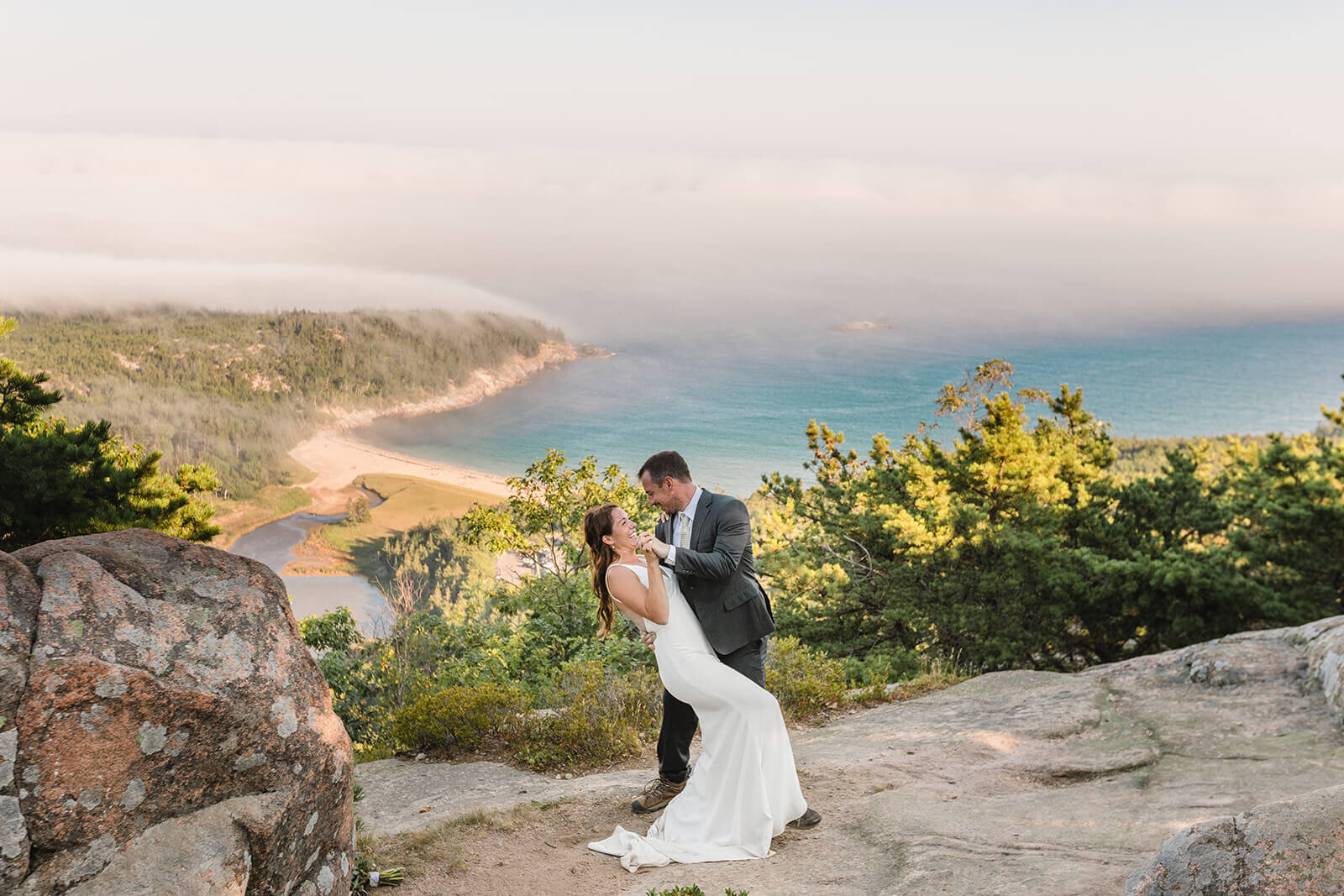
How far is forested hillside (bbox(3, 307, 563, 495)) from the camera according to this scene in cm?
12912

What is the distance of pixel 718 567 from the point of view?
5512 mm

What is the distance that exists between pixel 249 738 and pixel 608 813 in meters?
2.96

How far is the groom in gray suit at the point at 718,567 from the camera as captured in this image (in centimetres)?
562

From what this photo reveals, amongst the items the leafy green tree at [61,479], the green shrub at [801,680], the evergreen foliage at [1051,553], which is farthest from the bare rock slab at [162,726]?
the evergreen foliage at [1051,553]

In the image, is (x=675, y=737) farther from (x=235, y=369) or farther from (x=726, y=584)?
(x=235, y=369)

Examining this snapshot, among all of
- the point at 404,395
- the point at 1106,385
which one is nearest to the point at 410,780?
the point at 404,395

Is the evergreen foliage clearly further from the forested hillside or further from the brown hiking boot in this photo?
the forested hillside

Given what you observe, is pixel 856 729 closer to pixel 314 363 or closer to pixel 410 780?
pixel 410 780

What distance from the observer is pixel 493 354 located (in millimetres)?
193750

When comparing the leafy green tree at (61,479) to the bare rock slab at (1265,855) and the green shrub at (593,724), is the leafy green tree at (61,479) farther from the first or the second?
the bare rock slab at (1265,855)

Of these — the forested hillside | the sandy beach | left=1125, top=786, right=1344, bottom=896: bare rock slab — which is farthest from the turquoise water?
left=1125, top=786, right=1344, bottom=896: bare rock slab

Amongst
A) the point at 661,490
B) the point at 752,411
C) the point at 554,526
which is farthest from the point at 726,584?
the point at 752,411

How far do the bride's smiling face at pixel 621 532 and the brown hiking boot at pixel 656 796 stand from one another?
1.71 meters

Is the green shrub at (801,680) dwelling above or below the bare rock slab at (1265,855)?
below
